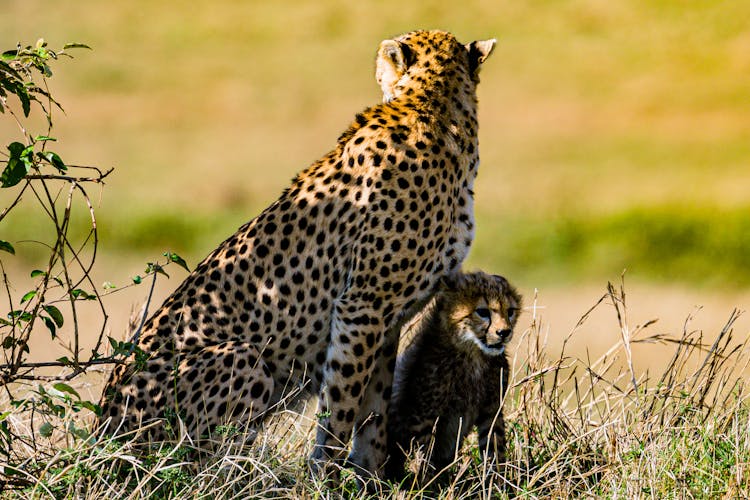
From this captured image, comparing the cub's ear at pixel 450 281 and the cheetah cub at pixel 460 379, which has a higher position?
the cub's ear at pixel 450 281

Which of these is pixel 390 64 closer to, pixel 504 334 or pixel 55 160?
pixel 504 334

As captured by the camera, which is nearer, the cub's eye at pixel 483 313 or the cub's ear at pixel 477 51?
the cub's eye at pixel 483 313

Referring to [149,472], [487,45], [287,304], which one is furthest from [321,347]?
[487,45]

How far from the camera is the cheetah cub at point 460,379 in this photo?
3.24m

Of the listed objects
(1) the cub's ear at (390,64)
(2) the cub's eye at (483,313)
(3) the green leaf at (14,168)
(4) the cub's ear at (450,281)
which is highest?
(1) the cub's ear at (390,64)

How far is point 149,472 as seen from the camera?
2.65 m

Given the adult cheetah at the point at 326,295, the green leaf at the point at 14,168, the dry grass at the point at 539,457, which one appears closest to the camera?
the green leaf at the point at 14,168

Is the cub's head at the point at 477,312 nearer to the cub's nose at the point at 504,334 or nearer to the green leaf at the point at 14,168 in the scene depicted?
the cub's nose at the point at 504,334

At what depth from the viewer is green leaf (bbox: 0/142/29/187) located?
2656 mm

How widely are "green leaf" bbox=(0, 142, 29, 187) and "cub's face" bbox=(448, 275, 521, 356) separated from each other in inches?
49.6

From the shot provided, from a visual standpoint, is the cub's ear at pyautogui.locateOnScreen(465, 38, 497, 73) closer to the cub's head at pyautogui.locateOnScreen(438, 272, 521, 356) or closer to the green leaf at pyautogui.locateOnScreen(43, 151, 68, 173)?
the cub's head at pyautogui.locateOnScreen(438, 272, 521, 356)

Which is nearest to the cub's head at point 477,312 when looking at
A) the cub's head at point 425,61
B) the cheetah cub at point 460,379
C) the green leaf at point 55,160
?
the cheetah cub at point 460,379

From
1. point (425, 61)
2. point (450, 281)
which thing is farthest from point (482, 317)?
point (425, 61)

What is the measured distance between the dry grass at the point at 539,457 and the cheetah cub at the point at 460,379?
0.27 feet
